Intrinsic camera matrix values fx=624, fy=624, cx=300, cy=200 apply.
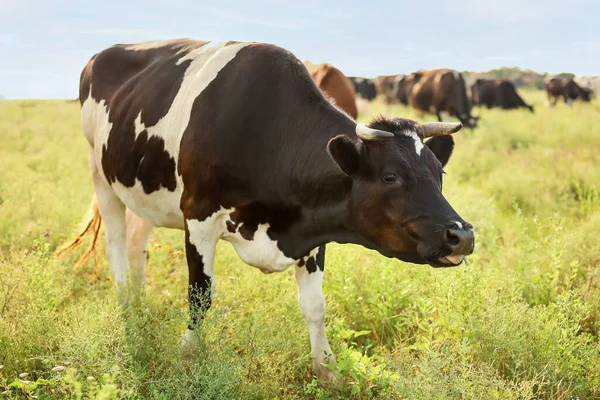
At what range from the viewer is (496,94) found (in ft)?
113

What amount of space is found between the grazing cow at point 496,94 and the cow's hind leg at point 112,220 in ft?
94.3

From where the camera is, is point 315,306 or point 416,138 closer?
point 416,138

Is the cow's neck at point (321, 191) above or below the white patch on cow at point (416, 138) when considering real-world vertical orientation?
below

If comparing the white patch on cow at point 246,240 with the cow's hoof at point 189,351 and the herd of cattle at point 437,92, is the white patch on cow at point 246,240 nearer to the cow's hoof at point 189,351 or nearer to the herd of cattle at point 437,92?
the cow's hoof at point 189,351

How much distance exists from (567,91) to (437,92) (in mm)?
16046

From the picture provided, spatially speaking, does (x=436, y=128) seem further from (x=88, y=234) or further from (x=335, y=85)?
(x=335, y=85)

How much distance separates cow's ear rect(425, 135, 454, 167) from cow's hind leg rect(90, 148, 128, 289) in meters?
2.89

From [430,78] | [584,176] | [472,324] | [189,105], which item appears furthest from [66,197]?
[430,78]

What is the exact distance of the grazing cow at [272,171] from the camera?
3174 mm

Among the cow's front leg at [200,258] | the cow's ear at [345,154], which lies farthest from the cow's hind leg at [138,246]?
the cow's ear at [345,154]

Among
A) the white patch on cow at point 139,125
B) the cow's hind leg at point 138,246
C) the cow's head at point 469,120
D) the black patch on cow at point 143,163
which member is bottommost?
the cow's head at point 469,120

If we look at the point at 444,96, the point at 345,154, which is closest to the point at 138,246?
the point at 345,154

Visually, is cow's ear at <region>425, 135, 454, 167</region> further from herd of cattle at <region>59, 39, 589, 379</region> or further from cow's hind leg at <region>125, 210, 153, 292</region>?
cow's hind leg at <region>125, 210, 153, 292</region>

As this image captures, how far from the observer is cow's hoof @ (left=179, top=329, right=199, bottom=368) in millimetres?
3578
